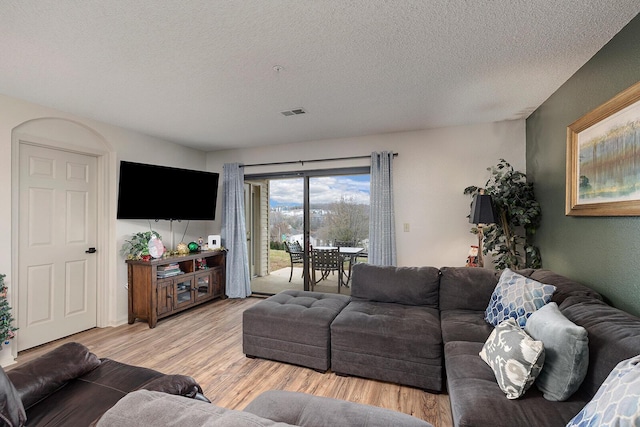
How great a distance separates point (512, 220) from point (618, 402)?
8.97 feet

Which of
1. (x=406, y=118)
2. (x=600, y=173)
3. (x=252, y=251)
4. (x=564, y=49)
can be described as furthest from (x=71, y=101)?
(x=600, y=173)

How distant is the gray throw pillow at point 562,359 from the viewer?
1.30m

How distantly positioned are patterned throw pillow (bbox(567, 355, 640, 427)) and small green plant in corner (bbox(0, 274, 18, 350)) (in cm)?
396

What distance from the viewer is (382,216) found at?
392 cm

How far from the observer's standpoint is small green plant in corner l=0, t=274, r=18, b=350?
2.49 meters

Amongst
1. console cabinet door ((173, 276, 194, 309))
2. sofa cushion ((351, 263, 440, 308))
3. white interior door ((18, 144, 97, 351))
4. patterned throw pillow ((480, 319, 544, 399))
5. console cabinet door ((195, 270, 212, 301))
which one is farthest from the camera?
console cabinet door ((195, 270, 212, 301))

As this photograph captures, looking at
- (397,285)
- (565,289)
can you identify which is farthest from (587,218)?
(397,285)

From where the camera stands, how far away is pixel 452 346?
1.94 metres

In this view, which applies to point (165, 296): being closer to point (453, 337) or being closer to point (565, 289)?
point (453, 337)

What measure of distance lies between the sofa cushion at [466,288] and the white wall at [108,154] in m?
3.72

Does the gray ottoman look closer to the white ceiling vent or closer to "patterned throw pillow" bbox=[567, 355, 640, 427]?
"patterned throw pillow" bbox=[567, 355, 640, 427]

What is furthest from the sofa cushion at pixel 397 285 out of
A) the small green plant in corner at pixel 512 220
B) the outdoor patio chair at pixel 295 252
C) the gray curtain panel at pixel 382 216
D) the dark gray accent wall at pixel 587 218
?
the outdoor patio chair at pixel 295 252

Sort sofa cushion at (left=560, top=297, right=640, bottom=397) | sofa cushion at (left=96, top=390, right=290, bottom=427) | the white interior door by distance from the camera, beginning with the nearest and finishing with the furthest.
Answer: sofa cushion at (left=96, top=390, right=290, bottom=427) < sofa cushion at (left=560, top=297, right=640, bottom=397) < the white interior door

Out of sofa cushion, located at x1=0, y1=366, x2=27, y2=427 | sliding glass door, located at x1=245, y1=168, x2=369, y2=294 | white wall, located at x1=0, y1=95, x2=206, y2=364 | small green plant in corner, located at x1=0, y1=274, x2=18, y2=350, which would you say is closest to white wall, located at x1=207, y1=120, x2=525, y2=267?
sliding glass door, located at x1=245, y1=168, x2=369, y2=294
